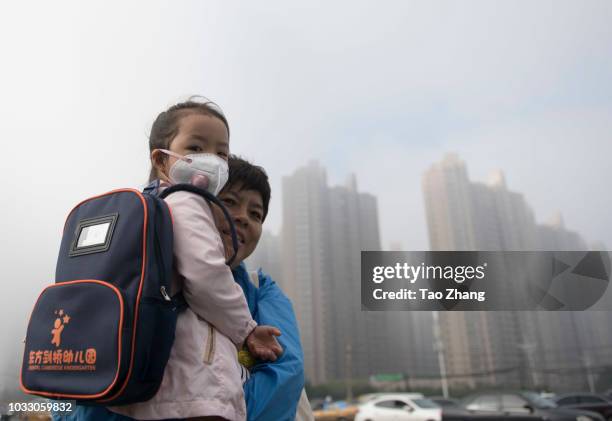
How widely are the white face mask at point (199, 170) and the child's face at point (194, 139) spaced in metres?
0.02

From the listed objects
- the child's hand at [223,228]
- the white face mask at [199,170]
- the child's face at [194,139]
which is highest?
the child's face at [194,139]

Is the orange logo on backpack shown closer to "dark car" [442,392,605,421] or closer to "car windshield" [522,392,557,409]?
"dark car" [442,392,605,421]

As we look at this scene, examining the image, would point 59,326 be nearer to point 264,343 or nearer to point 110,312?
point 110,312

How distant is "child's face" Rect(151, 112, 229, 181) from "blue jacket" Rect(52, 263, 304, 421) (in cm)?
20

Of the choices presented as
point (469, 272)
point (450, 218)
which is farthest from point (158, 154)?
point (450, 218)

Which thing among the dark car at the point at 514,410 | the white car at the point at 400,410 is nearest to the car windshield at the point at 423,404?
the white car at the point at 400,410

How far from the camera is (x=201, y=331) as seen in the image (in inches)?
15.4

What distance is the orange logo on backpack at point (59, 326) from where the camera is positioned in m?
0.38

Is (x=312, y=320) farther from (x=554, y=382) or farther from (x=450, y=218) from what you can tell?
(x=554, y=382)

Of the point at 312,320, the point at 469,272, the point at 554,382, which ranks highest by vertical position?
the point at 312,320

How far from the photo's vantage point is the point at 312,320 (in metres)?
11.1

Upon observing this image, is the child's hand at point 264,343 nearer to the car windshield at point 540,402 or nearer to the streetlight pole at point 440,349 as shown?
the car windshield at point 540,402

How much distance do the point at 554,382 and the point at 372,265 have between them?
11.5m

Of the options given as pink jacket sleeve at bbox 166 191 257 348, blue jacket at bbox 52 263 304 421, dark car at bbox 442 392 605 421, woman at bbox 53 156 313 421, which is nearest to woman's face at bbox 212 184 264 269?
woman at bbox 53 156 313 421
